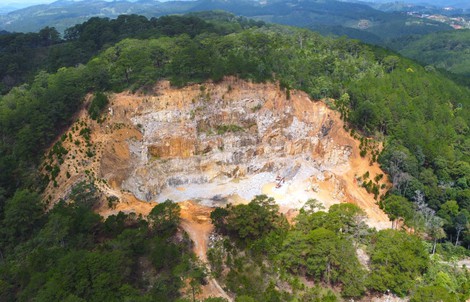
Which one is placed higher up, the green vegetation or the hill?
the green vegetation

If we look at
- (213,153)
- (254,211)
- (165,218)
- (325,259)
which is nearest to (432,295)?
(325,259)

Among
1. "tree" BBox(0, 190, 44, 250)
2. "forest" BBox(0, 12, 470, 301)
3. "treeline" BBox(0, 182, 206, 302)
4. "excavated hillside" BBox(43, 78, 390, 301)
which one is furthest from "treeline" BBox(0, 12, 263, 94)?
"treeline" BBox(0, 182, 206, 302)

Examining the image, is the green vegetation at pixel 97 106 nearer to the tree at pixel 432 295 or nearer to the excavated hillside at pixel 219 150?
the excavated hillside at pixel 219 150

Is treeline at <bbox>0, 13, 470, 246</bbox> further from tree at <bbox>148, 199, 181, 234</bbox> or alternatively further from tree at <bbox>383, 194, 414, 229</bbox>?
tree at <bbox>148, 199, 181, 234</bbox>

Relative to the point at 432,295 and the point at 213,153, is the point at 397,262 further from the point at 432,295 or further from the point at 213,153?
the point at 213,153

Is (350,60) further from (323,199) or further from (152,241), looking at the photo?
(152,241)

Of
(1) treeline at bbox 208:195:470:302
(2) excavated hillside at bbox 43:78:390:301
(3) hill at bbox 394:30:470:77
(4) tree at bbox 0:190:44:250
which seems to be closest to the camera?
(1) treeline at bbox 208:195:470:302

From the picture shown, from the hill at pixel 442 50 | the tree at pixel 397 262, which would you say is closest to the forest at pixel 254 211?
the tree at pixel 397 262
